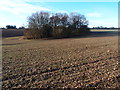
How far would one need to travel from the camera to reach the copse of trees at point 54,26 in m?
39.8

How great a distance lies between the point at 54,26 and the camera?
4303 centimetres

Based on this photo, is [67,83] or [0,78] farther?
[0,78]

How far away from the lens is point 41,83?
15.1 feet

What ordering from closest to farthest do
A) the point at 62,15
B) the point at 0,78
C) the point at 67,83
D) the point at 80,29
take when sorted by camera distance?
the point at 67,83 → the point at 0,78 → the point at 62,15 → the point at 80,29

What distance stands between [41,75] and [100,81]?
2764 mm

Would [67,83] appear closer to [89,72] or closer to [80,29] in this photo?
[89,72]

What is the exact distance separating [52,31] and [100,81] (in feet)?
127

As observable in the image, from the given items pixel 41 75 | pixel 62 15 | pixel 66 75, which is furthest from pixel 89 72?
pixel 62 15

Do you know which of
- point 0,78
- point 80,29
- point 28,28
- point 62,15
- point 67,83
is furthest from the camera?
point 80,29

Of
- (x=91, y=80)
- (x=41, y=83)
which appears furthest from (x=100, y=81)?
(x=41, y=83)

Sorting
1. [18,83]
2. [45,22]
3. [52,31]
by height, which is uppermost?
[45,22]

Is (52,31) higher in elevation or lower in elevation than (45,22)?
lower

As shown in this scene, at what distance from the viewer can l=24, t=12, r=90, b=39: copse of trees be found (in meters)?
39.8

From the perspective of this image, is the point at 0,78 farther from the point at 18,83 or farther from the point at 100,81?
the point at 100,81
